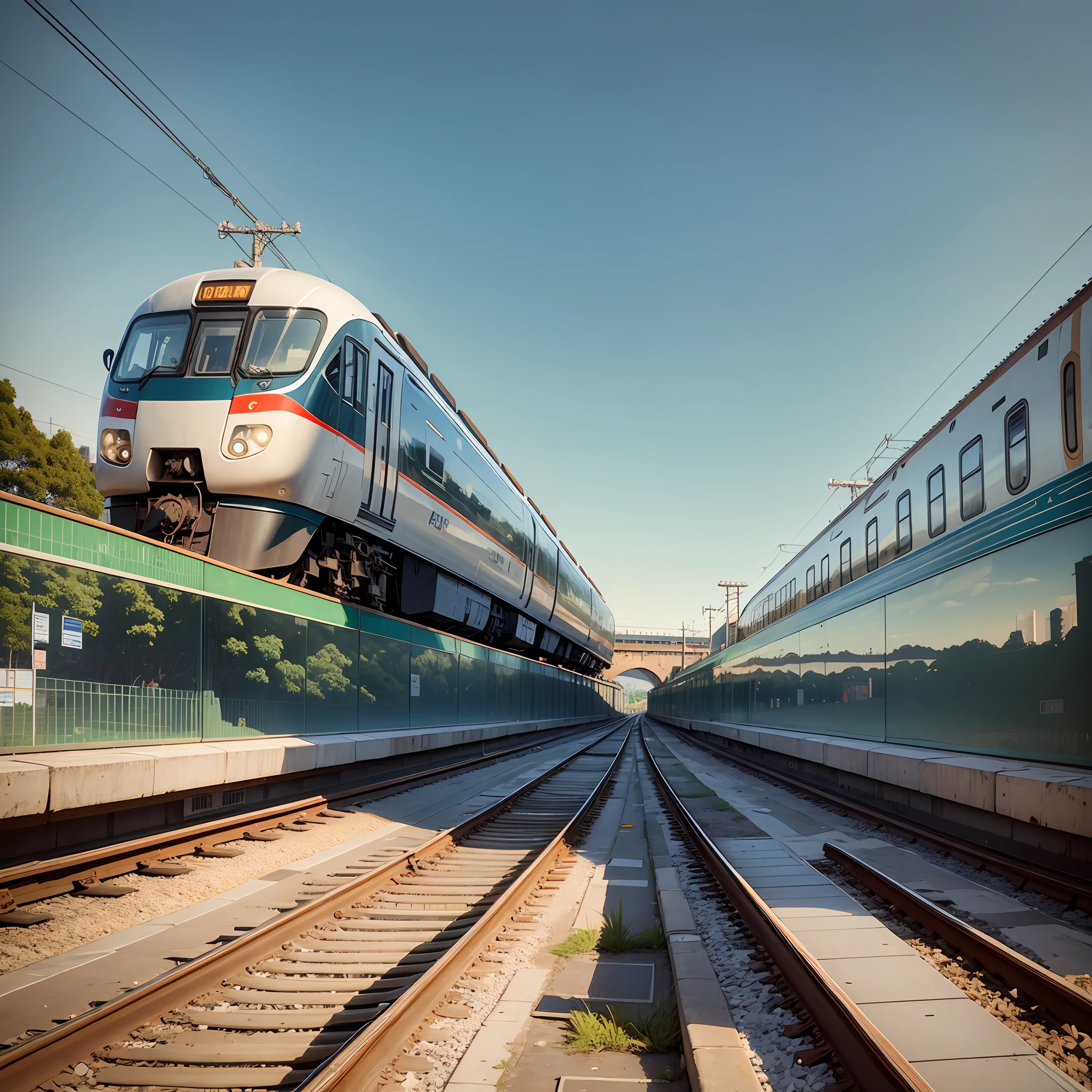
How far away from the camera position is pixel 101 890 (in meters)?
5.81

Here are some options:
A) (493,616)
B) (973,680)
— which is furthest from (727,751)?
(973,680)

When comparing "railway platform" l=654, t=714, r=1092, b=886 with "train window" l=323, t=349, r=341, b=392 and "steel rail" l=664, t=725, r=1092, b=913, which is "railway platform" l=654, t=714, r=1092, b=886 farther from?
"train window" l=323, t=349, r=341, b=392

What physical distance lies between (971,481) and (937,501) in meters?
1.26

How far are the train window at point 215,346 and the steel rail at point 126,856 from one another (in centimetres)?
537

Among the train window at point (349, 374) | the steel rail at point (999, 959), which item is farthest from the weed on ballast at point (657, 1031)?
the train window at point (349, 374)

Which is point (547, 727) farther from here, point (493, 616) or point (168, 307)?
point (168, 307)

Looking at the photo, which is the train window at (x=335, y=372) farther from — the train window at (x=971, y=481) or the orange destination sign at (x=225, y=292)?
the train window at (x=971, y=481)

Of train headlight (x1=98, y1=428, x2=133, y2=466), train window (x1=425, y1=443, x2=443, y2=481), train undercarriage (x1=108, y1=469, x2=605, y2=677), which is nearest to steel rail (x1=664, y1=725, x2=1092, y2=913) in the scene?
train undercarriage (x1=108, y1=469, x2=605, y2=677)

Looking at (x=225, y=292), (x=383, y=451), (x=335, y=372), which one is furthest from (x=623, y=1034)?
(x=225, y=292)

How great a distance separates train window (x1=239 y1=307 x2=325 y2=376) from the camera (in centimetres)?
1029

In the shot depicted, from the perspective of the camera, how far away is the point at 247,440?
9898mm

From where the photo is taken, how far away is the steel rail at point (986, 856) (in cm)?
612

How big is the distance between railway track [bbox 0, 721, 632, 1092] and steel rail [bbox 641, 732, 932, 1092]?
1.71 m

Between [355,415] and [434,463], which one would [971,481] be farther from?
[434,463]
